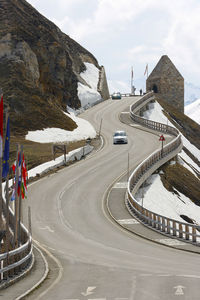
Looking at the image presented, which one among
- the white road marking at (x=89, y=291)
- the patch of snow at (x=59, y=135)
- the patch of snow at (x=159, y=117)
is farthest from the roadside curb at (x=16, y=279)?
the patch of snow at (x=159, y=117)

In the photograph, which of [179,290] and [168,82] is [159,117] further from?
[179,290]

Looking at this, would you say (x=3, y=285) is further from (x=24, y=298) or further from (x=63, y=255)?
(x=63, y=255)

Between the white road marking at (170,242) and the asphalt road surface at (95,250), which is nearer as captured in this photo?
the asphalt road surface at (95,250)

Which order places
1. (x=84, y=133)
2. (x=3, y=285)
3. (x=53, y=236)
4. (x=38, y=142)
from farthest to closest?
(x=84, y=133), (x=38, y=142), (x=53, y=236), (x=3, y=285)

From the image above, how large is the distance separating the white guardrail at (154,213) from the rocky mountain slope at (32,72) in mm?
15158

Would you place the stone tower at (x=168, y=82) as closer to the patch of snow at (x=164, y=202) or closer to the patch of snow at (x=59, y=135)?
the patch of snow at (x=59, y=135)

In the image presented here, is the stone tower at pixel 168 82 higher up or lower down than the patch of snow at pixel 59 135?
higher up

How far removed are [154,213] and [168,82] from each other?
287 feet

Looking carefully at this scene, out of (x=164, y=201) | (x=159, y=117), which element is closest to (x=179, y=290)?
(x=164, y=201)

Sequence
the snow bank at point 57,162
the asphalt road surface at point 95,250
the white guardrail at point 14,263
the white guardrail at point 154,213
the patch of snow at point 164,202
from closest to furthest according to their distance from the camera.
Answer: the asphalt road surface at point 95,250 < the white guardrail at point 14,263 < the white guardrail at point 154,213 < the patch of snow at point 164,202 < the snow bank at point 57,162

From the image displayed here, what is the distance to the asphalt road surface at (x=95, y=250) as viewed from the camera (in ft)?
49.9

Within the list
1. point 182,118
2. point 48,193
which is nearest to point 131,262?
point 48,193

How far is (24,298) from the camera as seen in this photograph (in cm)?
1455

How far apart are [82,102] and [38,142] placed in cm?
3735
